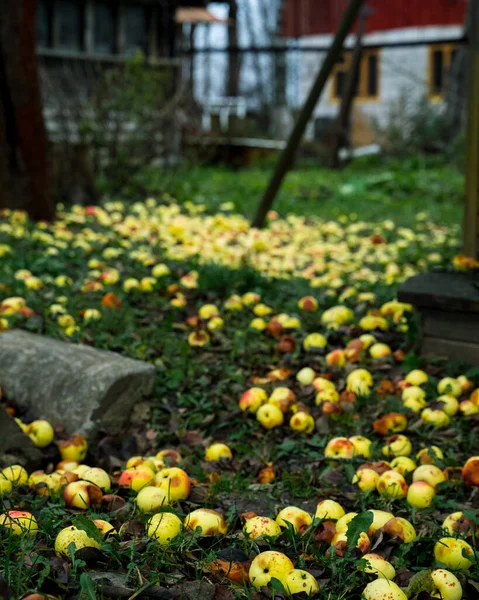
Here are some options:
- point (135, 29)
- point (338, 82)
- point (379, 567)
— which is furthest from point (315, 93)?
point (338, 82)

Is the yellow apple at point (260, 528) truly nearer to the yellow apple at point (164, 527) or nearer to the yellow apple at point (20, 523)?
the yellow apple at point (164, 527)

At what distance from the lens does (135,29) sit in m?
14.1

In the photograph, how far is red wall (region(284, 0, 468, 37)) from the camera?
22922mm

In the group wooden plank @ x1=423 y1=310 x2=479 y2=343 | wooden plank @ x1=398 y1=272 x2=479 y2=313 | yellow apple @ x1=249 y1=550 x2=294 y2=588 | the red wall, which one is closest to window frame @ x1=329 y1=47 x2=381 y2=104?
the red wall

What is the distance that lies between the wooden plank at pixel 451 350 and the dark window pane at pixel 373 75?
2171 cm

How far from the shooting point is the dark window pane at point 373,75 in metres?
24.6

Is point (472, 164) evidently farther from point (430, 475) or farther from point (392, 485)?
point (392, 485)

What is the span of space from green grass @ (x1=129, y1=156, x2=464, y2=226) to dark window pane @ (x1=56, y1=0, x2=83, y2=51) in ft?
9.88

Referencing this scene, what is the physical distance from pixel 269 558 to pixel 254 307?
2.90 meters

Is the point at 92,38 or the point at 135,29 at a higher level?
the point at 135,29

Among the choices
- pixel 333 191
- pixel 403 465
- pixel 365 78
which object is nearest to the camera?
pixel 403 465

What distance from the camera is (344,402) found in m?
3.71

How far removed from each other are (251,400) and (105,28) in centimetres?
1174

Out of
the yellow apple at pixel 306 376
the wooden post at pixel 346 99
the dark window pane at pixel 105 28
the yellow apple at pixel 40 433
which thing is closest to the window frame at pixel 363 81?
the wooden post at pixel 346 99
